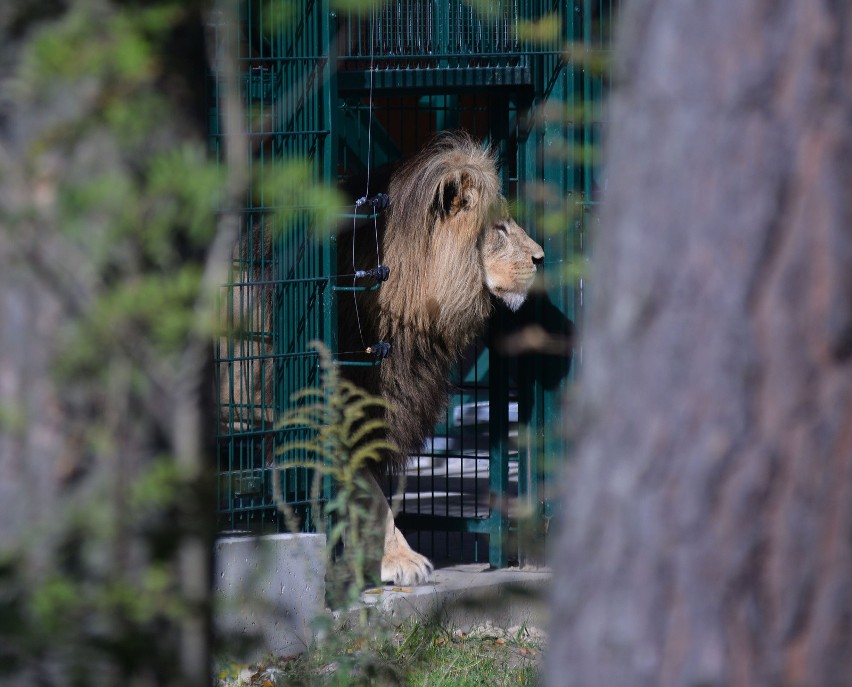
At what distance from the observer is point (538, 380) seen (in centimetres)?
632

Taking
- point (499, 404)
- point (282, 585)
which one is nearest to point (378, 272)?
point (499, 404)

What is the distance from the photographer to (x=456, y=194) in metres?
6.08

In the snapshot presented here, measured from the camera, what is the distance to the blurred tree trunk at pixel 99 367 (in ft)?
5.97

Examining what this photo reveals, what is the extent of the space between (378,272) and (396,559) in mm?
1296

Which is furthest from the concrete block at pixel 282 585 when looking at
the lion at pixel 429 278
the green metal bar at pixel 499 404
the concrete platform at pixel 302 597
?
the green metal bar at pixel 499 404

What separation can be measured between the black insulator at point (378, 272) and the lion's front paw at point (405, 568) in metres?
1.24

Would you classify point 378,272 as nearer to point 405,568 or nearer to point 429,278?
point 429,278

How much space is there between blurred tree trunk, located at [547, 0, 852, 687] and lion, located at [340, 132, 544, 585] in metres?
4.13

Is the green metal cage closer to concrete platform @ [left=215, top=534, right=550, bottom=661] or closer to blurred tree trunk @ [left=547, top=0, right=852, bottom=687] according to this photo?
concrete platform @ [left=215, top=534, right=550, bottom=661]

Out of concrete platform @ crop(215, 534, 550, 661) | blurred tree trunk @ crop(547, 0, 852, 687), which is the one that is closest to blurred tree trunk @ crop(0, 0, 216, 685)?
blurred tree trunk @ crop(547, 0, 852, 687)

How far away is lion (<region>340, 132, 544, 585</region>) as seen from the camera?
5996 millimetres

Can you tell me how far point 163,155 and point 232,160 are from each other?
275 millimetres

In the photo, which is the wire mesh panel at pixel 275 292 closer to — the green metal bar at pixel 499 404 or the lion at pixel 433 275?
the lion at pixel 433 275

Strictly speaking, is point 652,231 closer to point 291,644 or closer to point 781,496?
point 781,496
